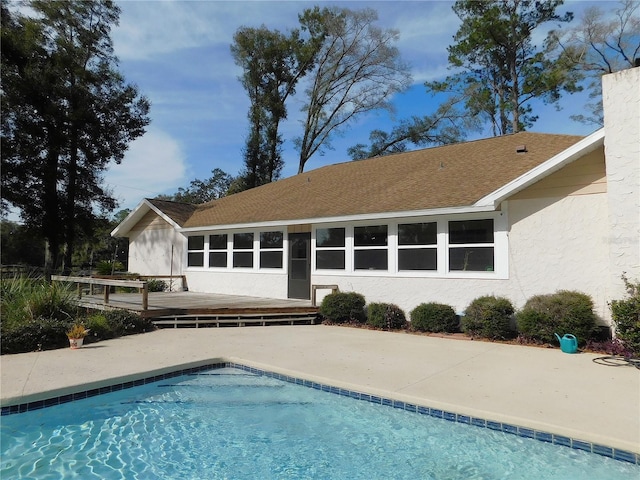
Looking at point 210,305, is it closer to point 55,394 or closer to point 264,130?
point 55,394

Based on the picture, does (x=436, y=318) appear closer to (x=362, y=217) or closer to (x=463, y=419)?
(x=362, y=217)

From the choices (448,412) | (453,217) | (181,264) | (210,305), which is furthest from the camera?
(181,264)

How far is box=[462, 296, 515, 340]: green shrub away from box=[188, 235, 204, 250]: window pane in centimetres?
1136

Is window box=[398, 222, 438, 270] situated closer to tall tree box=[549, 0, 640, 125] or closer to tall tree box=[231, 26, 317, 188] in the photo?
tall tree box=[549, 0, 640, 125]

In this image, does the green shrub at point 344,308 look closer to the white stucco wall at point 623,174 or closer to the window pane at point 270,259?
the window pane at point 270,259

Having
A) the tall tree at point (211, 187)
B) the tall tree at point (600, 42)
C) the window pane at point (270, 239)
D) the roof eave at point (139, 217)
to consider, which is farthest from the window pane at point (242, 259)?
the tall tree at point (211, 187)

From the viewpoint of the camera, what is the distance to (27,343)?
25.4 ft

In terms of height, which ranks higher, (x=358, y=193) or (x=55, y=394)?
(x=358, y=193)

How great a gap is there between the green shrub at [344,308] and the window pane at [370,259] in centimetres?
98

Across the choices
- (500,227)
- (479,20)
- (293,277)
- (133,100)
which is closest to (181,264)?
(293,277)

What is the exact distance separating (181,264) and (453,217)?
39.0 ft

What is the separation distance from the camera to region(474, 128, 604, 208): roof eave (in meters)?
8.21

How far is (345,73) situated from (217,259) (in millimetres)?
21604

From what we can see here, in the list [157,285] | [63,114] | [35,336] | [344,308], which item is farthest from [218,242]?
[63,114]
